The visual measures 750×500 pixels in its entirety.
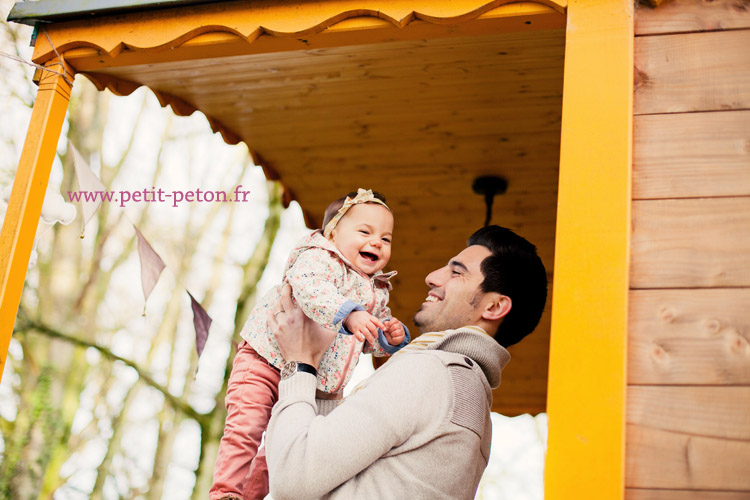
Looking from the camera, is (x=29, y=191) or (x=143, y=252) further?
(x=143, y=252)

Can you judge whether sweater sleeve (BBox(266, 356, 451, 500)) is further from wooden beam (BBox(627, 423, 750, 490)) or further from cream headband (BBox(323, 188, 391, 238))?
cream headband (BBox(323, 188, 391, 238))

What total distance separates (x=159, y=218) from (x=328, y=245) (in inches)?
270

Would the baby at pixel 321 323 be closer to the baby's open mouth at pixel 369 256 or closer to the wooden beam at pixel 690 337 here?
the baby's open mouth at pixel 369 256

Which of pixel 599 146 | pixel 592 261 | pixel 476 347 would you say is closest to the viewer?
pixel 592 261

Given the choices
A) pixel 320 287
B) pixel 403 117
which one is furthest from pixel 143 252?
pixel 320 287

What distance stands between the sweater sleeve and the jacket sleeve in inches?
16.8

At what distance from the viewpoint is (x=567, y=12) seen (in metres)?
2.57

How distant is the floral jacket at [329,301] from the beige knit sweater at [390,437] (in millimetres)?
428

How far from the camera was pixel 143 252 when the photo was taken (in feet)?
15.9

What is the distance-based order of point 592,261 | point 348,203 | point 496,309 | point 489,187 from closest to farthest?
1. point 592,261
2. point 496,309
3. point 348,203
4. point 489,187

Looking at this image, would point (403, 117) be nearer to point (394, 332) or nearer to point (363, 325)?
point (394, 332)

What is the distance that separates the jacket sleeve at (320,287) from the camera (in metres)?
2.77

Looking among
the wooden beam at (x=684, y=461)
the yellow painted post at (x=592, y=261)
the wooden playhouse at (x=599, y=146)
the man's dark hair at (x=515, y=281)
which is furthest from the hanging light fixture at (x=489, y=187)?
the wooden beam at (x=684, y=461)

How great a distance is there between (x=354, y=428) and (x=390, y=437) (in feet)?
Answer: 0.33
